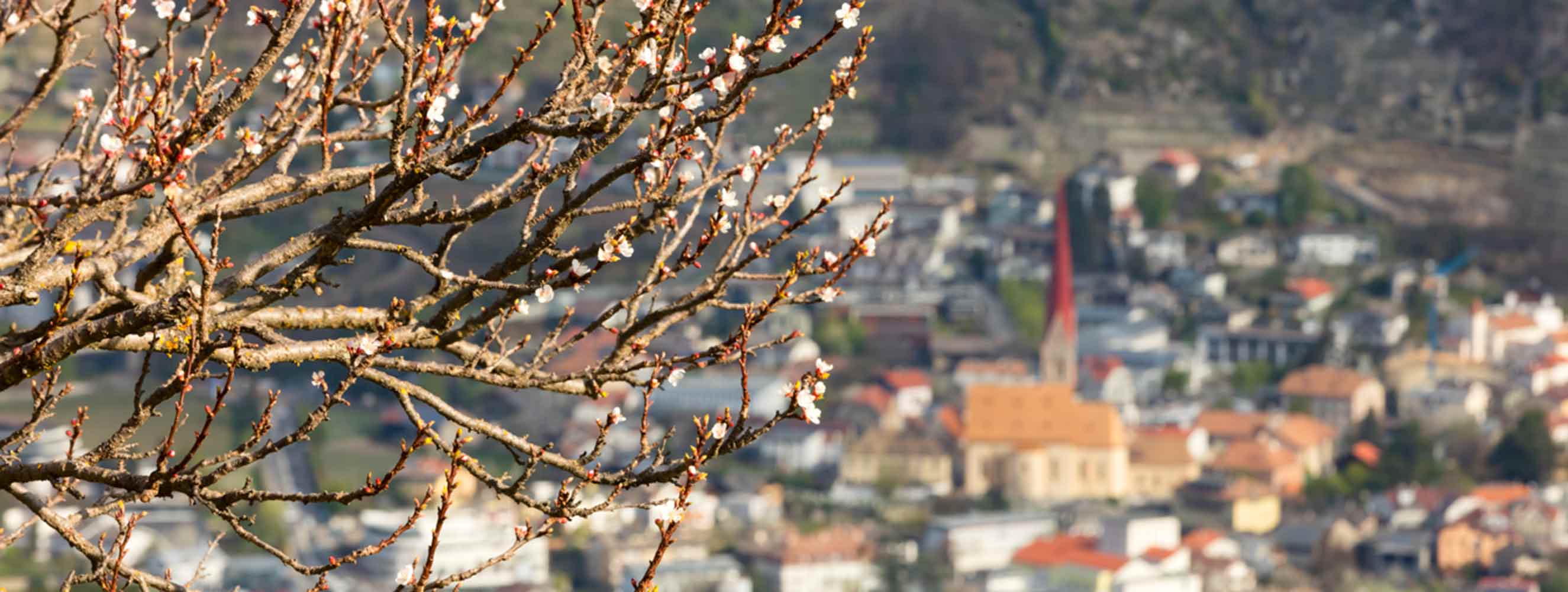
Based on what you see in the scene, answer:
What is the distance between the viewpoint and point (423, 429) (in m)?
2.49

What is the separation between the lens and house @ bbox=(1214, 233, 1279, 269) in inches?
2532

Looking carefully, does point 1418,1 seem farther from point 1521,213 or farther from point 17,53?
point 17,53

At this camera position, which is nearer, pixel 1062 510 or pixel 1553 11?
pixel 1062 510

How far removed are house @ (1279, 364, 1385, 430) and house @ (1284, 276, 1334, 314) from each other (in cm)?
464

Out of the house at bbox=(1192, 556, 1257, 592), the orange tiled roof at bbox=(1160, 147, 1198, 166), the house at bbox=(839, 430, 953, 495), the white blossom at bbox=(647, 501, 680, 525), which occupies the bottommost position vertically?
the white blossom at bbox=(647, 501, 680, 525)

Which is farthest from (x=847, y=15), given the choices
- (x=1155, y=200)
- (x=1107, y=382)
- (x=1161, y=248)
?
(x=1155, y=200)

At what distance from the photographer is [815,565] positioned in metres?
38.1

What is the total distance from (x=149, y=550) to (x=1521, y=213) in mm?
44365

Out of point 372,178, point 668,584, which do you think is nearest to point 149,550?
point 668,584

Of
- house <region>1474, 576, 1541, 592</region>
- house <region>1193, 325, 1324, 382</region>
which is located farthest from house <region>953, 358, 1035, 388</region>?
house <region>1474, 576, 1541, 592</region>

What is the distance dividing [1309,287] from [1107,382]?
7355 mm

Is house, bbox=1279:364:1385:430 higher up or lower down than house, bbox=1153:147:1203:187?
lower down

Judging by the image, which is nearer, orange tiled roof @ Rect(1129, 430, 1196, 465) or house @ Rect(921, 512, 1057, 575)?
house @ Rect(921, 512, 1057, 575)

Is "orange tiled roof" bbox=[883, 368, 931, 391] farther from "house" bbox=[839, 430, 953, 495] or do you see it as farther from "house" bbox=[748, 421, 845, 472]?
"house" bbox=[839, 430, 953, 495]
